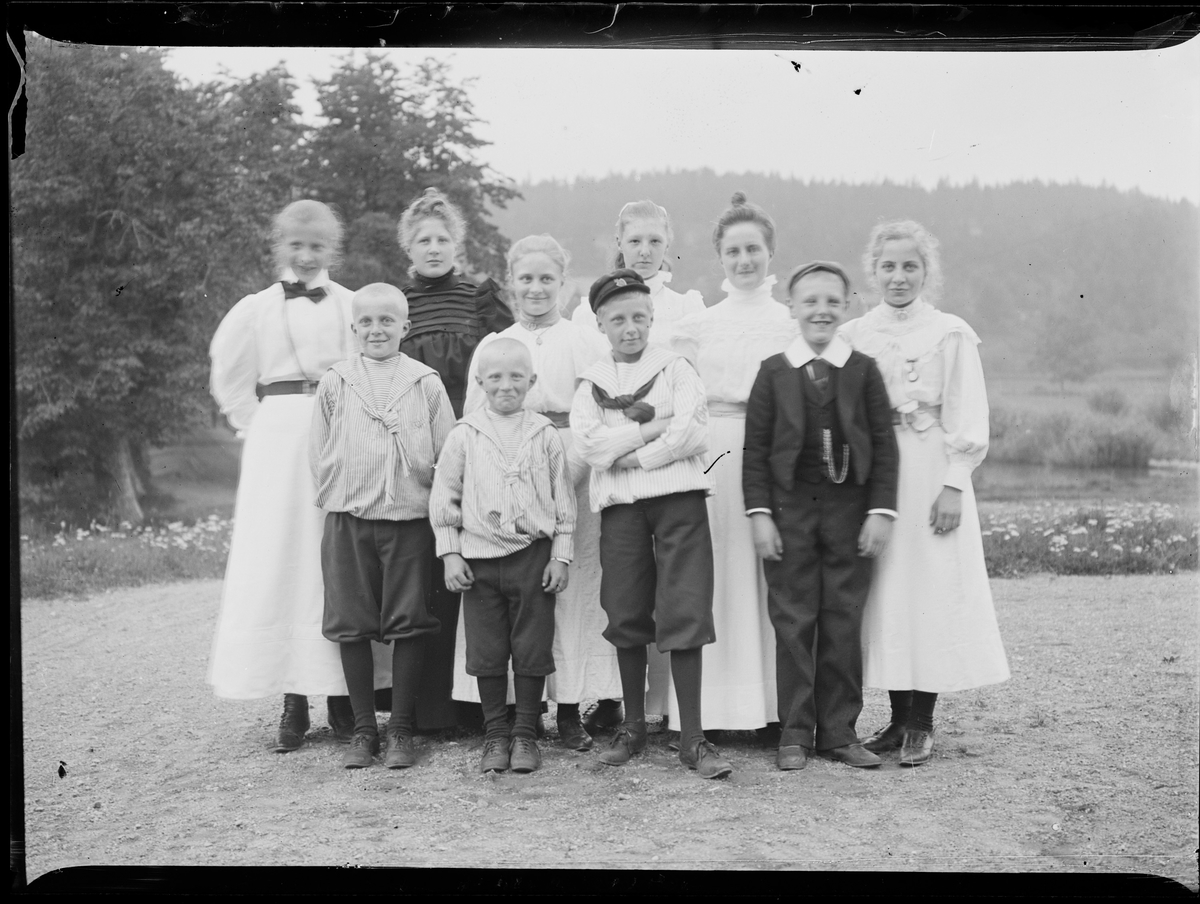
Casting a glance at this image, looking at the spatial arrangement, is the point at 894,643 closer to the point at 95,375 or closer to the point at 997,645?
the point at 997,645

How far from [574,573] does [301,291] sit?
4.98 feet

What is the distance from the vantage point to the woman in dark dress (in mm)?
4457

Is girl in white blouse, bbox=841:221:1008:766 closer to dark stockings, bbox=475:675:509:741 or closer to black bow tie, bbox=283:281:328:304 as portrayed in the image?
dark stockings, bbox=475:675:509:741

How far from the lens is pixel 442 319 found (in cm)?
456

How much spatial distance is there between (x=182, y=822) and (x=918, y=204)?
3.38 metres

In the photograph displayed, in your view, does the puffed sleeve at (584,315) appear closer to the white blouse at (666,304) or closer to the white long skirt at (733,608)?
the white blouse at (666,304)

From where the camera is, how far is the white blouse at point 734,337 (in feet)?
14.3

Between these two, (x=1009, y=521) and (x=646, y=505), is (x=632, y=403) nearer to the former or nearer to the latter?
(x=646, y=505)

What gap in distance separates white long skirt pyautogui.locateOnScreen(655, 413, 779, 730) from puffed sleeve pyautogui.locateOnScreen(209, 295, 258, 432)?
179cm

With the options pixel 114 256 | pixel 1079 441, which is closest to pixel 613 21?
pixel 114 256

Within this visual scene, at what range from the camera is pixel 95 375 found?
178 inches

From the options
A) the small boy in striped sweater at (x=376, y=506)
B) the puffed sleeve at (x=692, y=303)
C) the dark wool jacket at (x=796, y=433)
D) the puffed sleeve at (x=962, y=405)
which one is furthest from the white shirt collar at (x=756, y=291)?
the small boy in striped sweater at (x=376, y=506)

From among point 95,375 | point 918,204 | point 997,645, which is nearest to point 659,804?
point 997,645

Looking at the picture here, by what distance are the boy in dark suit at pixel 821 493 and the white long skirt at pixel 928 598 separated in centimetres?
13
